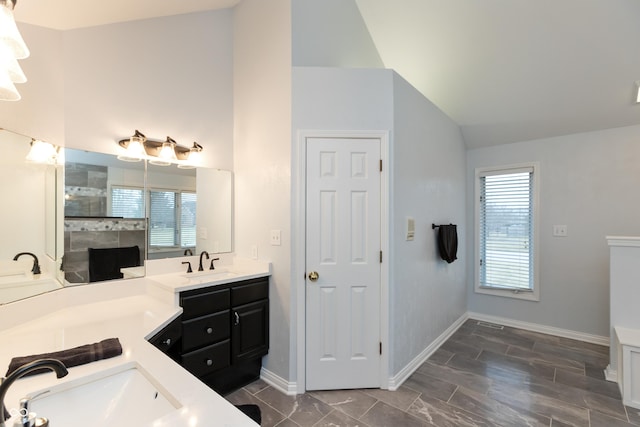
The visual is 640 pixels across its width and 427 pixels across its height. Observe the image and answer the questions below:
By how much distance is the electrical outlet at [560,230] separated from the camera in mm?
3430

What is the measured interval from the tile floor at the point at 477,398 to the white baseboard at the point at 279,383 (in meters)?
0.05

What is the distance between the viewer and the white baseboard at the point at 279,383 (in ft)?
7.53

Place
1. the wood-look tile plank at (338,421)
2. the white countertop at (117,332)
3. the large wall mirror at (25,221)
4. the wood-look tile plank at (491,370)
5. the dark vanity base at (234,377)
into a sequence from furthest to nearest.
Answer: the wood-look tile plank at (491,370) → the dark vanity base at (234,377) → the wood-look tile plank at (338,421) → the large wall mirror at (25,221) → the white countertop at (117,332)

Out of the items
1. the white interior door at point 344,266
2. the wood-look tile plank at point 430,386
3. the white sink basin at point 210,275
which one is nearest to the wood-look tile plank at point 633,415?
the wood-look tile plank at point 430,386

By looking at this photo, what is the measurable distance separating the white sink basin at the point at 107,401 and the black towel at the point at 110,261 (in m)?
1.24

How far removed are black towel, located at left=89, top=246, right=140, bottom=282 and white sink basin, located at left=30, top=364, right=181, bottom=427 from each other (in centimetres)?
124

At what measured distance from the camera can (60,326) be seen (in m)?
1.59

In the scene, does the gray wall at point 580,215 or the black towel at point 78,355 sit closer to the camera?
the black towel at point 78,355

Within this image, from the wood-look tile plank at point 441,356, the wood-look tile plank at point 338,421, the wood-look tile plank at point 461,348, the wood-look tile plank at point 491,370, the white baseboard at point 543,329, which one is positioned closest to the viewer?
the wood-look tile plank at point 338,421

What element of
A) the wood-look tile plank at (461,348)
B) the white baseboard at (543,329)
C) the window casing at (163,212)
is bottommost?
the wood-look tile plank at (461,348)

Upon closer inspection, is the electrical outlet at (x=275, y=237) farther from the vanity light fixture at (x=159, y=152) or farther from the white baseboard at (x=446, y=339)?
the white baseboard at (x=446, y=339)

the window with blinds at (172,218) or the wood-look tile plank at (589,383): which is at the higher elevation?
the window with blinds at (172,218)

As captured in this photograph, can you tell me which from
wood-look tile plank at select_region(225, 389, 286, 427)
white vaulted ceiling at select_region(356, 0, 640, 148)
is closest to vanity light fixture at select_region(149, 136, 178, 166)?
wood-look tile plank at select_region(225, 389, 286, 427)

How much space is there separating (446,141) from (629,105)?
1.69 meters
